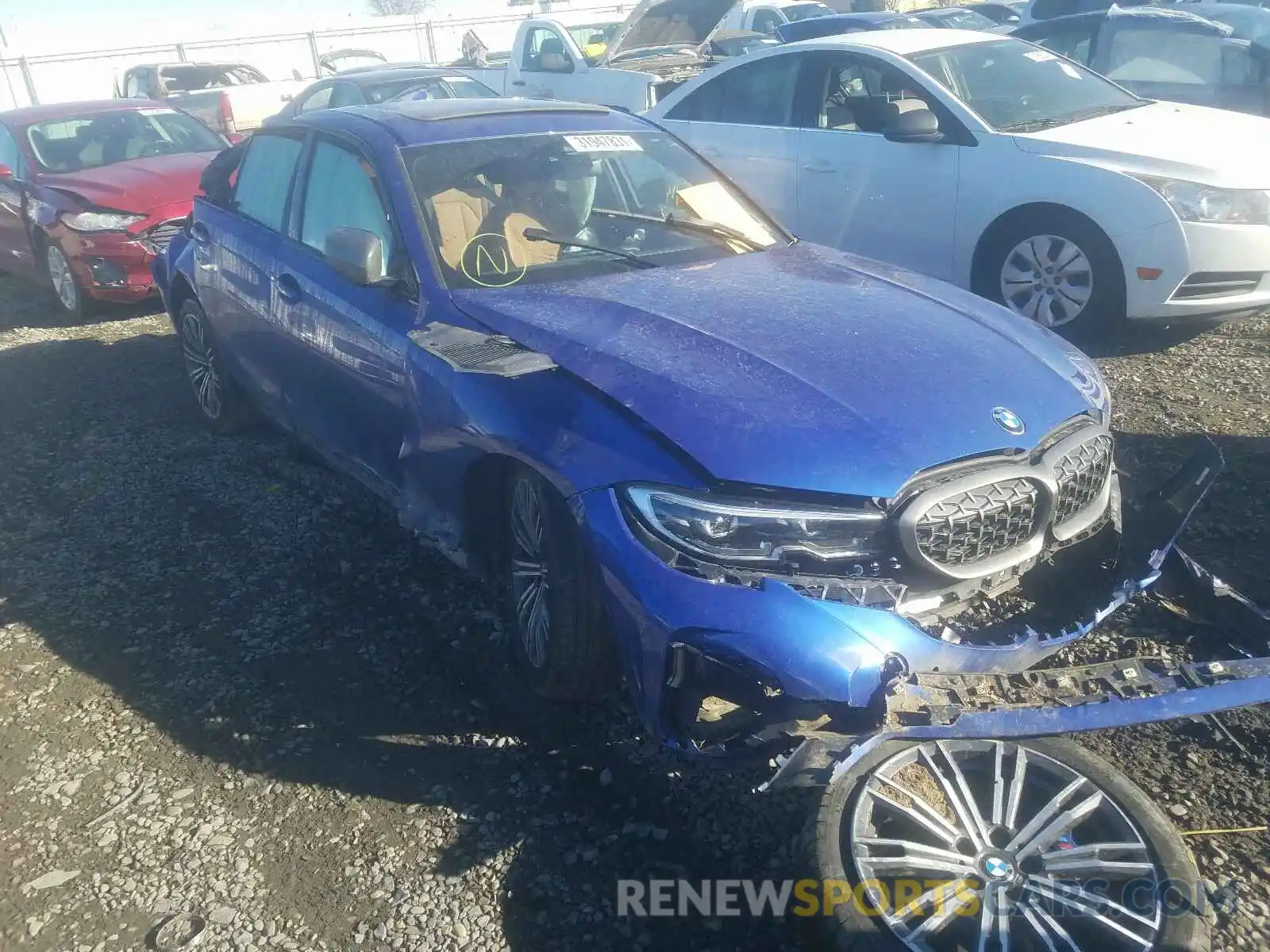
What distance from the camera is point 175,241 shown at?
5691 millimetres

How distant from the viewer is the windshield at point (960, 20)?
51.1 feet

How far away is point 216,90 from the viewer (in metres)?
16.9

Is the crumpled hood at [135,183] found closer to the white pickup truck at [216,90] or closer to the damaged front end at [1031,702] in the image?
the white pickup truck at [216,90]

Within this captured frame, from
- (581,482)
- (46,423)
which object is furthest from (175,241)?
(581,482)

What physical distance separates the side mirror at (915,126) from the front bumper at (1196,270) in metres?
1.20

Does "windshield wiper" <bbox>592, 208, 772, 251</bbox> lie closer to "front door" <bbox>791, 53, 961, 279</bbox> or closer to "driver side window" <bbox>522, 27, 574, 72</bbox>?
"front door" <bbox>791, 53, 961, 279</bbox>

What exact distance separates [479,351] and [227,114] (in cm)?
1291

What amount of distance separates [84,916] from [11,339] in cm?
655

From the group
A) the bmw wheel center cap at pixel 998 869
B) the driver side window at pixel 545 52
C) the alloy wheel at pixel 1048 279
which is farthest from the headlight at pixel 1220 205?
the driver side window at pixel 545 52

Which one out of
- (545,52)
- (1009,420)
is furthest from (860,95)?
(545,52)

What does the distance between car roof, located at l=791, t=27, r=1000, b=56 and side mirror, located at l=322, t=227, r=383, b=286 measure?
4.29 metres

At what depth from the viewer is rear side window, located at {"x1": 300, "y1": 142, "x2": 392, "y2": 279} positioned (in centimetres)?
382

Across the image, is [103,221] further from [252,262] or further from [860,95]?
[860,95]

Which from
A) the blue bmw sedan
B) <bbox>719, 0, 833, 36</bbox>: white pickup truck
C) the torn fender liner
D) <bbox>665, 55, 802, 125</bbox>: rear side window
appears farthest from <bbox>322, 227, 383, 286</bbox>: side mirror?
<bbox>719, 0, 833, 36</bbox>: white pickup truck
